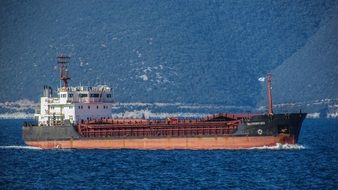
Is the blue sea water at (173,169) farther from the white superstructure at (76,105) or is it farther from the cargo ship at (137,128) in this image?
the white superstructure at (76,105)

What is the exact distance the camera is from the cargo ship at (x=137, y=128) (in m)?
90.4

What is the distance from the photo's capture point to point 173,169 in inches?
3022

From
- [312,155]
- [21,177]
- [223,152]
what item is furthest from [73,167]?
[312,155]

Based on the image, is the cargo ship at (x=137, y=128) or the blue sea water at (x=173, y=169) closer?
the blue sea water at (x=173, y=169)

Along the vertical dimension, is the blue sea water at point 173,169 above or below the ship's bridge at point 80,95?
below

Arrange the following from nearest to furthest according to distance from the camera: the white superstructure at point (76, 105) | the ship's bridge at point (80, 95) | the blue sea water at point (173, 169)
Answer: the blue sea water at point (173, 169)
the white superstructure at point (76, 105)
the ship's bridge at point (80, 95)

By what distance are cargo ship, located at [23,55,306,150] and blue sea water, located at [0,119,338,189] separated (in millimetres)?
1422

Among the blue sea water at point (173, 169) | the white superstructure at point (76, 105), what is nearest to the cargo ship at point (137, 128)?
the white superstructure at point (76, 105)

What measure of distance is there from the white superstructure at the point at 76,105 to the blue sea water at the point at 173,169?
557 centimetres

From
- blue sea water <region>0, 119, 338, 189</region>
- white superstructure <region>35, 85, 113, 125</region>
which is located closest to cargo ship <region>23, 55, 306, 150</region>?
white superstructure <region>35, 85, 113, 125</region>

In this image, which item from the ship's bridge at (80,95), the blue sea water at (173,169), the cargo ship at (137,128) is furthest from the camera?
the ship's bridge at (80,95)

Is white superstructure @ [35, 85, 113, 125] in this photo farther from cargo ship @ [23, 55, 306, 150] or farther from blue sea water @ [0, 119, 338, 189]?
blue sea water @ [0, 119, 338, 189]

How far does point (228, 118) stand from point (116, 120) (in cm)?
1237

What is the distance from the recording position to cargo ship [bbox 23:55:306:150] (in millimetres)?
90438
